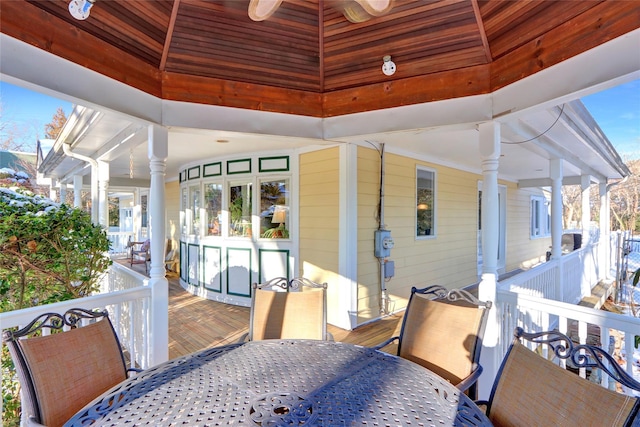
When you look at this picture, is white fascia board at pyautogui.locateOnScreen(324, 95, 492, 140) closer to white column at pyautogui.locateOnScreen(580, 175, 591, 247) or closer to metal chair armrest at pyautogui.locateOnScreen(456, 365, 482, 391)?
metal chair armrest at pyautogui.locateOnScreen(456, 365, 482, 391)

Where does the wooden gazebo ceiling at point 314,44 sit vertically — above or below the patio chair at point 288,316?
above

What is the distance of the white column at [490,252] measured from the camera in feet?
8.28

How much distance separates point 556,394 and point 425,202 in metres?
4.55

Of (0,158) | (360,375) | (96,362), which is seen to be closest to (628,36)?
(360,375)

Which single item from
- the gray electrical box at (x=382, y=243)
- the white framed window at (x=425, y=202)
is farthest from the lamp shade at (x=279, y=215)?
the white framed window at (x=425, y=202)

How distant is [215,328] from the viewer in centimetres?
405

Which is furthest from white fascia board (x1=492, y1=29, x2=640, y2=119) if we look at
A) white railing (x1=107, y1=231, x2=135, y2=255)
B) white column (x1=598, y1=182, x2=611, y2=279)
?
white railing (x1=107, y1=231, x2=135, y2=255)

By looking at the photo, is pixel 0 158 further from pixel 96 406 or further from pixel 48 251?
pixel 96 406

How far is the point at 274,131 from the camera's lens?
2.99 meters

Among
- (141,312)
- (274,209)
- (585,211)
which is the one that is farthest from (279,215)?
(585,211)

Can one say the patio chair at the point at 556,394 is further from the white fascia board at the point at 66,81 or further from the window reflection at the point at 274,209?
the window reflection at the point at 274,209

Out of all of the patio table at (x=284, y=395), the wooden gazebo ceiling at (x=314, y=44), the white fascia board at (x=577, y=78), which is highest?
the wooden gazebo ceiling at (x=314, y=44)

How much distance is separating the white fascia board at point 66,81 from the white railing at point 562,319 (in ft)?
11.1

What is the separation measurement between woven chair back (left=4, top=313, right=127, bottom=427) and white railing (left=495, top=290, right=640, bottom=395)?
2757 mm
